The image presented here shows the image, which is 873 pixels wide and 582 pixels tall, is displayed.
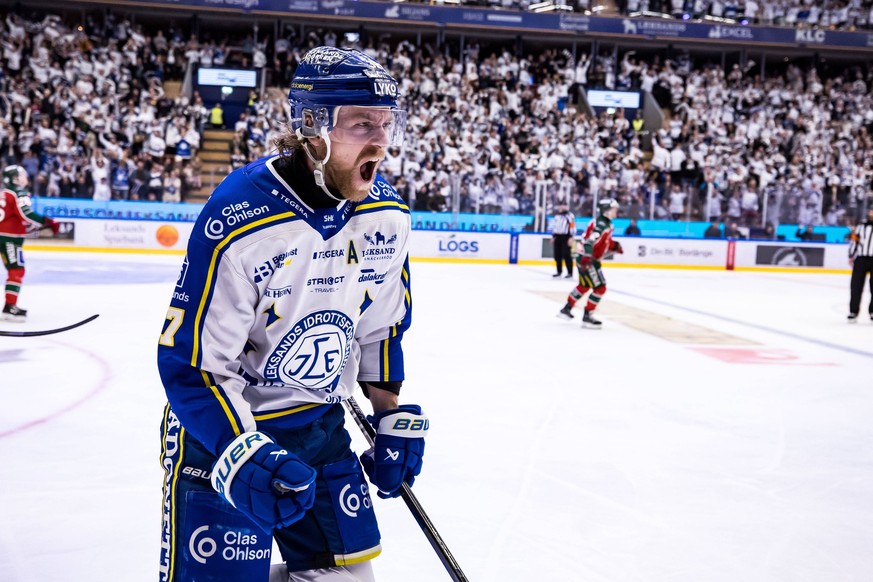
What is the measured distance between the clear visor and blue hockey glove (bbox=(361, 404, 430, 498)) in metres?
0.58

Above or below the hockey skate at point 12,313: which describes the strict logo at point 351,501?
above

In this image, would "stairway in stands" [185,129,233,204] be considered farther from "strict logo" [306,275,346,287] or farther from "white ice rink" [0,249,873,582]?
"strict logo" [306,275,346,287]

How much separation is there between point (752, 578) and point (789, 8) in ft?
79.7

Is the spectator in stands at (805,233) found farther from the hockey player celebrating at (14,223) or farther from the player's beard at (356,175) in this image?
the player's beard at (356,175)

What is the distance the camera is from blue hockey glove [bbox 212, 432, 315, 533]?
1.45 metres

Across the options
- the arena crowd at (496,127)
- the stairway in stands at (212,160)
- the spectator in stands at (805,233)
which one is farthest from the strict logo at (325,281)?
the spectator in stands at (805,233)

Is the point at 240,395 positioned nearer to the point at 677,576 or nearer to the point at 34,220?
the point at 677,576

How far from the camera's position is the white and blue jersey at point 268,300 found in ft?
5.03

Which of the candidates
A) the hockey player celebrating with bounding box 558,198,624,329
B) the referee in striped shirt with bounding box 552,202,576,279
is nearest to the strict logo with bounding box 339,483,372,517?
the hockey player celebrating with bounding box 558,198,624,329

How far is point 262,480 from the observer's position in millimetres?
1438

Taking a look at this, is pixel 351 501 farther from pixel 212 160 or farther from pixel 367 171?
pixel 212 160

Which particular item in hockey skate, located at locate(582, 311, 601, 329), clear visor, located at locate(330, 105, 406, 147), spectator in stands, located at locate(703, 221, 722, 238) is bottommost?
hockey skate, located at locate(582, 311, 601, 329)

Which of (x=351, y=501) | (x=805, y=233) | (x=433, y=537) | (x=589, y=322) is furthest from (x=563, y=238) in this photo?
(x=351, y=501)

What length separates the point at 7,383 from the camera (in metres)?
5.07
